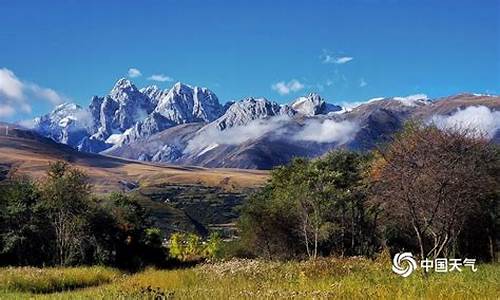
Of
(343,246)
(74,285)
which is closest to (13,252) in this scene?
(74,285)

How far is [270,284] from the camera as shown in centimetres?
1571

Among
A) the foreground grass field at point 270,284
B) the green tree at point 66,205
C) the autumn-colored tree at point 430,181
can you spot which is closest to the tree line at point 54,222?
the green tree at point 66,205

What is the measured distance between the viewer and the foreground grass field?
12.1 metres

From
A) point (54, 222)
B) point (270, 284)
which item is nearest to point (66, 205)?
point (54, 222)

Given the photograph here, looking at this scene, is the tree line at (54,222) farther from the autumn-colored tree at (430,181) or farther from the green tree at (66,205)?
the autumn-colored tree at (430,181)

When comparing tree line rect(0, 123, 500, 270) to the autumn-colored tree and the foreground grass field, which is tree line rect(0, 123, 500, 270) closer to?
the autumn-colored tree

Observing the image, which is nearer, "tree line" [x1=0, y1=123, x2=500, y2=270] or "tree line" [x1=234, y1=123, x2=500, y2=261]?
"tree line" [x1=0, y1=123, x2=500, y2=270]

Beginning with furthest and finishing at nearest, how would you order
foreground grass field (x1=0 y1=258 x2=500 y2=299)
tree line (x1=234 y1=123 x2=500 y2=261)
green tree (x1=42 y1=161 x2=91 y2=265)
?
1. green tree (x1=42 y1=161 x2=91 y2=265)
2. tree line (x1=234 y1=123 x2=500 y2=261)
3. foreground grass field (x1=0 y1=258 x2=500 y2=299)

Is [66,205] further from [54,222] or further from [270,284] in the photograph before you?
[270,284]

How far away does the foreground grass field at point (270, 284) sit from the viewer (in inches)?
478

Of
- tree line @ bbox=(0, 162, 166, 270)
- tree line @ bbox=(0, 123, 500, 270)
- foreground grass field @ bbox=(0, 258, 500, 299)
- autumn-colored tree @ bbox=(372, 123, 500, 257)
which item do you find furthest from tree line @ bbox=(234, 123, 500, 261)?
foreground grass field @ bbox=(0, 258, 500, 299)

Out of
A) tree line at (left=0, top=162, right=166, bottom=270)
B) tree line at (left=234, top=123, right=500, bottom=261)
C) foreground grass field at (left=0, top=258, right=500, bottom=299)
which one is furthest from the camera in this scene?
tree line at (left=0, top=162, right=166, bottom=270)

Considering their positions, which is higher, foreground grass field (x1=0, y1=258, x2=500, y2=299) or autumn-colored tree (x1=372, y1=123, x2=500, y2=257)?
autumn-colored tree (x1=372, y1=123, x2=500, y2=257)

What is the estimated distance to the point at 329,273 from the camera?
19000 millimetres
